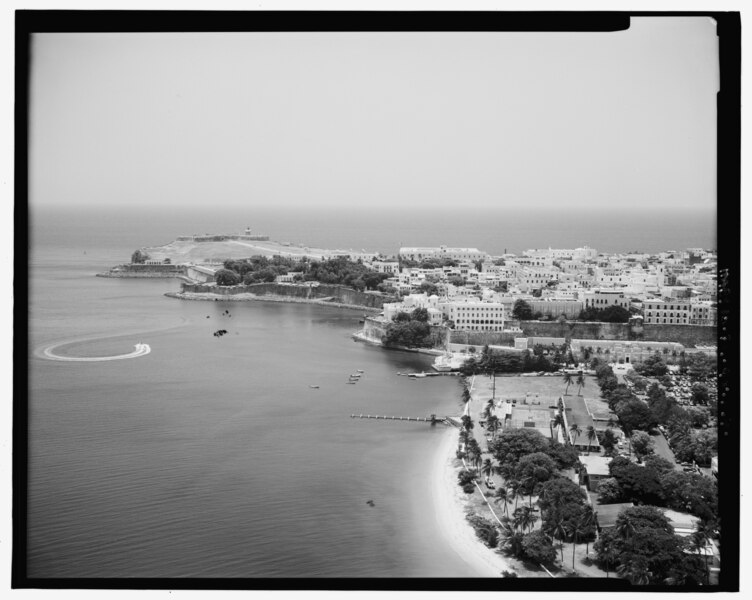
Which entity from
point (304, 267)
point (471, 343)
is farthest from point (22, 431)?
point (304, 267)

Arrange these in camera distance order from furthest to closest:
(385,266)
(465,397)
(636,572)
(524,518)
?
(385,266), (465,397), (524,518), (636,572)

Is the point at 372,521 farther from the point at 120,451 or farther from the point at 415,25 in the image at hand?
the point at 415,25

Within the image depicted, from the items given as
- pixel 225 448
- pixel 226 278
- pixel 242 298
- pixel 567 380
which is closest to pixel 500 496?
pixel 225 448

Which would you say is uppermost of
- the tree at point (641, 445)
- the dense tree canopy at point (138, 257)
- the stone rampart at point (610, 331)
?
the dense tree canopy at point (138, 257)

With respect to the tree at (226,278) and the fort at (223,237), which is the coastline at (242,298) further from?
the fort at (223,237)

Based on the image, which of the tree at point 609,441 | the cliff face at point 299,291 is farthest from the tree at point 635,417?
the cliff face at point 299,291

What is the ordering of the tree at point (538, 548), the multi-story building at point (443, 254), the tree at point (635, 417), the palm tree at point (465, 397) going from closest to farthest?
the tree at point (538, 548)
the tree at point (635, 417)
the palm tree at point (465, 397)
the multi-story building at point (443, 254)

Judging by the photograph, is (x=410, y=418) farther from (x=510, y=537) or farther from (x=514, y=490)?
(x=510, y=537)

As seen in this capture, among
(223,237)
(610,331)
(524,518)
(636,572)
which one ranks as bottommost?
(636,572)
